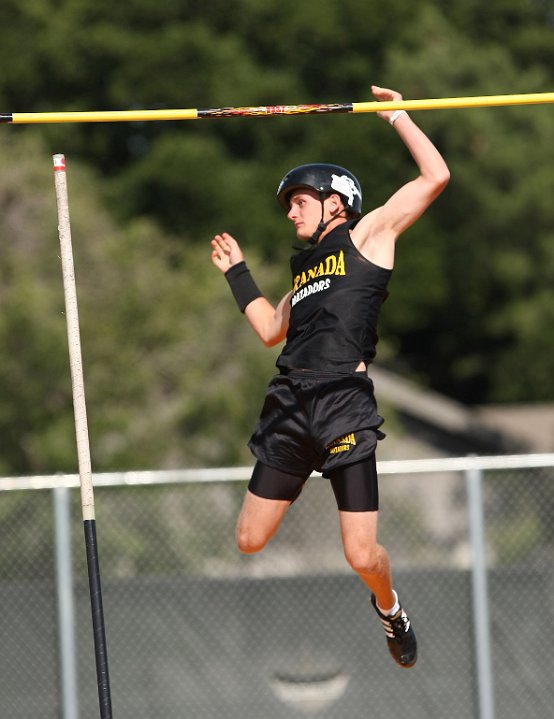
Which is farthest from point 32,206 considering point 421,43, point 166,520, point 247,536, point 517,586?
point 421,43

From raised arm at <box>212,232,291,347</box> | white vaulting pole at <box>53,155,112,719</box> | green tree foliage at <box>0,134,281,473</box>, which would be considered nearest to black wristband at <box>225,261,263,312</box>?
raised arm at <box>212,232,291,347</box>

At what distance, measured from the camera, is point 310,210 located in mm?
6148

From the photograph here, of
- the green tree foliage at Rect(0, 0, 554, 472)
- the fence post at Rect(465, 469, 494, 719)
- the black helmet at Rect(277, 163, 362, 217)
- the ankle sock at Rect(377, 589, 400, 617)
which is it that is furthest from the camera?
the green tree foliage at Rect(0, 0, 554, 472)

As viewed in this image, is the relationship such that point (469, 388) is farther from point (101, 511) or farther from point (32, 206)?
point (101, 511)

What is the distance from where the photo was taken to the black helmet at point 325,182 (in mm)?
6074

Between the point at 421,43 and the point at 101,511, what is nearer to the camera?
the point at 101,511

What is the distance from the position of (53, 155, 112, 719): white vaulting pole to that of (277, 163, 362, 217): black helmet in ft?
3.21

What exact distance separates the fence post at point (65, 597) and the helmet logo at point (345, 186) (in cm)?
286

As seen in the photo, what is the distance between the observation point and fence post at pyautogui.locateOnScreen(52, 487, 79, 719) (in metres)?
8.09

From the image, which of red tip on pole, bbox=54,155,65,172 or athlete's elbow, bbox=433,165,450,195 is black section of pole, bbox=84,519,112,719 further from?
athlete's elbow, bbox=433,165,450,195

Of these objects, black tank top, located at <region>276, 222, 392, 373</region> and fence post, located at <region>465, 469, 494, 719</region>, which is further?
fence post, located at <region>465, 469, 494, 719</region>

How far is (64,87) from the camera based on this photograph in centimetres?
3425

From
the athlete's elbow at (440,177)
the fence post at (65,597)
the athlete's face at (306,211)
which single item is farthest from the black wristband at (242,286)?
the fence post at (65,597)

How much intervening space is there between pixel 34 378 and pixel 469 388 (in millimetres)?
23166
